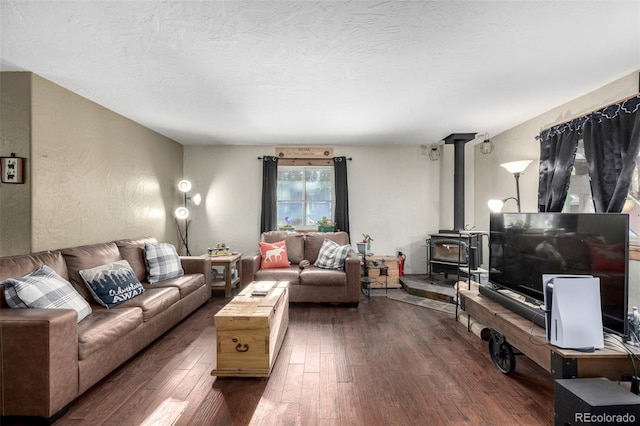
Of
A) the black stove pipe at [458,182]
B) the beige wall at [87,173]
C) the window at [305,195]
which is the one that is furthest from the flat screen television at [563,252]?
Answer: the beige wall at [87,173]

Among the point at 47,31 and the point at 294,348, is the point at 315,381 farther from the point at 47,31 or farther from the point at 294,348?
the point at 47,31

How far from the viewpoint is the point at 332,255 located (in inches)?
162

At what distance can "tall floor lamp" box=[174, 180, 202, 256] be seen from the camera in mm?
4793

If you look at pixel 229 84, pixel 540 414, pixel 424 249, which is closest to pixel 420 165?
pixel 424 249

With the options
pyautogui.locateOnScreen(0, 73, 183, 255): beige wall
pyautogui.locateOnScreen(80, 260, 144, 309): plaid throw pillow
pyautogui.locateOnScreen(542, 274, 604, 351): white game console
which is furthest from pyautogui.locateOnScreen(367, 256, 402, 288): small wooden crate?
pyautogui.locateOnScreen(0, 73, 183, 255): beige wall

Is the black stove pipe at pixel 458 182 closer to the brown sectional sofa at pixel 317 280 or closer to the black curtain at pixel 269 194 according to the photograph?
the brown sectional sofa at pixel 317 280

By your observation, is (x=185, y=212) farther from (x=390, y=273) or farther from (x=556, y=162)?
(x=556, y=162)

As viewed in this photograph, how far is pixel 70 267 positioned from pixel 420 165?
16.5 ft

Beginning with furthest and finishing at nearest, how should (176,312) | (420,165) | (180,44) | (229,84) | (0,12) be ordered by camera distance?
(420,165)
(176,312)
(229,84)
(180,44)
(0,12)

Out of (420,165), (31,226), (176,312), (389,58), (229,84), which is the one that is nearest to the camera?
(389,58)

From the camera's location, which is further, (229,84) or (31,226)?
(229,84)

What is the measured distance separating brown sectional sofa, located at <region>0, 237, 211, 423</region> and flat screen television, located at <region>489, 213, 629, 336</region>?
10.7 feet

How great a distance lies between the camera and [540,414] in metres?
1.83

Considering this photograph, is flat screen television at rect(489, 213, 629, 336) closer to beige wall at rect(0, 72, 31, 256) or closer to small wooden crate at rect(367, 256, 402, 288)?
small wooden crate at rect(367, 256, 402, 288)
